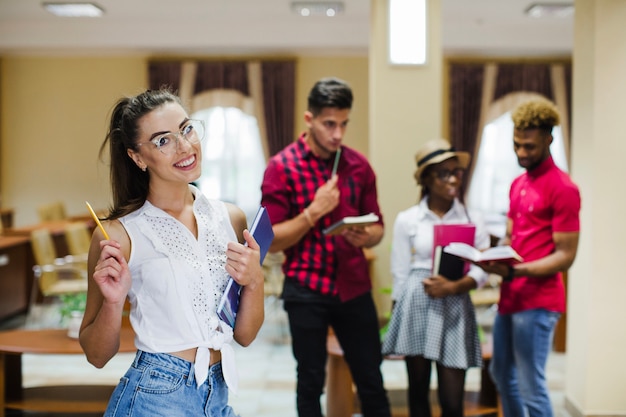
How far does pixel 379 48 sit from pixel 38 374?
3555 mm

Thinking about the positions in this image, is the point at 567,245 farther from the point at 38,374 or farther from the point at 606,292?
the point at 38,374

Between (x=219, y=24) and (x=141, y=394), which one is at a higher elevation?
(x=219, y=24)

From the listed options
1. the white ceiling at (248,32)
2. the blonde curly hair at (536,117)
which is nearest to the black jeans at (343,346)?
the blonde curly hair at (536,117)

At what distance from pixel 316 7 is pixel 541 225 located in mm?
6379

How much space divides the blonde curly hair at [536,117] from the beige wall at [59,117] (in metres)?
7.94

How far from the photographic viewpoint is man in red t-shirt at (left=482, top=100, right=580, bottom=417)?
311 centimetres

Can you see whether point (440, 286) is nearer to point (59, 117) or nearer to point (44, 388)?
point (44, 388)

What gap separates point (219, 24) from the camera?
1016 cm

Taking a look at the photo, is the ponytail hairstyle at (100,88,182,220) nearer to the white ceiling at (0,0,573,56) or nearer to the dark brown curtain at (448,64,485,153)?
the white ceiling at (0,0,573,56)

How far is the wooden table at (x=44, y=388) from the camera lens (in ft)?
13.4

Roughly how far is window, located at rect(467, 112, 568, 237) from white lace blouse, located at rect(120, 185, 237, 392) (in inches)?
377

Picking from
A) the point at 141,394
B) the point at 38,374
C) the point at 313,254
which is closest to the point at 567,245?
the point at 313,254

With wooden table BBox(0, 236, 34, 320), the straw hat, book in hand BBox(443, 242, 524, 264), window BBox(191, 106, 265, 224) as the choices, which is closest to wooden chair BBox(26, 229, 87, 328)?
wooden table BBox(0, 236, 34, 320)

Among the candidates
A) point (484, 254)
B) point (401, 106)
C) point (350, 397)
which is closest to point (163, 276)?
point (484, 254)
